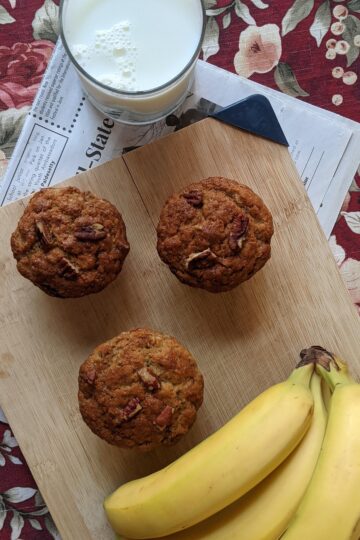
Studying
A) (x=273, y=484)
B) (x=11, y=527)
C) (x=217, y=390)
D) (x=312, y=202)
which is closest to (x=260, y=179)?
(x=312, y=202)

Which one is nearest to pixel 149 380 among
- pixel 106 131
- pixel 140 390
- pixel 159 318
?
pixel 140 390

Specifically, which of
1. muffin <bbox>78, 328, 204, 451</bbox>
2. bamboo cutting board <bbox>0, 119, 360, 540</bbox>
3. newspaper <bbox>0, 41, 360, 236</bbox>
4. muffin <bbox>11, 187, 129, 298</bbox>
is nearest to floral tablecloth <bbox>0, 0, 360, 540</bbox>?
newspaper <bbox>0, 41, 360, 236</bbox>

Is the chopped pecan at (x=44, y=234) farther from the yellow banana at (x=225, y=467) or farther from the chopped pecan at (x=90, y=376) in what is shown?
the yellow banana at (x=225, y=467)

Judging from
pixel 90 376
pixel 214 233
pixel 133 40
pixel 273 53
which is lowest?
pixel 90 376

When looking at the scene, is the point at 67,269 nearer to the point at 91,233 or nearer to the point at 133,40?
the point at 91,233

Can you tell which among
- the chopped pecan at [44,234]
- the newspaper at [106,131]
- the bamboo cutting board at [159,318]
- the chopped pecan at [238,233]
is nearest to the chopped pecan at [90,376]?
the bamboo cutting board at [159,318]

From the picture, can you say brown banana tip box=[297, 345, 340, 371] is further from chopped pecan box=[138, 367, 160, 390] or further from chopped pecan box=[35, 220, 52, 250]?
chopped pecan box=[35, 220, 52, 250]
